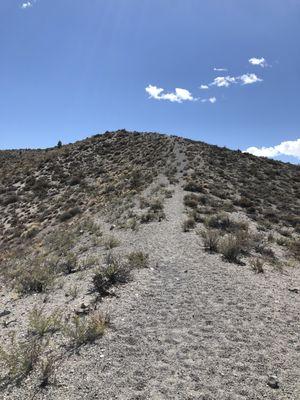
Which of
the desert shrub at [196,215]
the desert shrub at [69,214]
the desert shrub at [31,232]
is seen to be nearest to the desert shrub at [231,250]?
the desert shrub at [196,215]

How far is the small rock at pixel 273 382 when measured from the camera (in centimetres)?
660

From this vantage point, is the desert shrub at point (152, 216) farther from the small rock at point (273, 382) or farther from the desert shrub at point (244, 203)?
the small rock at point (273, 382)

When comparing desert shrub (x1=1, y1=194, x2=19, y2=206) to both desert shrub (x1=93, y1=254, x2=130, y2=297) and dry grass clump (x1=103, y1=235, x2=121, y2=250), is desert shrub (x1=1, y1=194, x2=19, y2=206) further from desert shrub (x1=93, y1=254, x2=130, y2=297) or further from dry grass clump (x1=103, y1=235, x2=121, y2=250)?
desert shrub (x1=93, y1=254, x2=130, y2=297)

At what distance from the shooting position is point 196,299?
1054cm

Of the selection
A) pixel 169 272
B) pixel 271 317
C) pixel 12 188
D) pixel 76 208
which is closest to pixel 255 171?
pixel 76 208

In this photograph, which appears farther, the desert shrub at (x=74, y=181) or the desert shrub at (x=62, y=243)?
the desert shrub at (x=74, y=181)

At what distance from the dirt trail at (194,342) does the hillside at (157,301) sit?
0.03 metres

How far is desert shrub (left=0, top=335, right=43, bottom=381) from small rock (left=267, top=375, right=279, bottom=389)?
431 cm

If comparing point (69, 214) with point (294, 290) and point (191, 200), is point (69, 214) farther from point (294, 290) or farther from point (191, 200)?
point (294, 290)

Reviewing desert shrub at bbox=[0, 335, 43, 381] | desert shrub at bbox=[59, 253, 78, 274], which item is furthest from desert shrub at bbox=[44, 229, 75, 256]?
desert shrub at bbox=[0, 335, 43, 381]

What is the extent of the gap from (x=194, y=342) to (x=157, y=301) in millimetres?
2370

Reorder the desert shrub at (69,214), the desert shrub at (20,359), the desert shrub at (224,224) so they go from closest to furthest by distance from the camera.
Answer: the desert shrub at (20,359), the desert shrub at (224,224), the desert shrub at (69,214)

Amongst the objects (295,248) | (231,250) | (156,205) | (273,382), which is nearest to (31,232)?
(156,205)

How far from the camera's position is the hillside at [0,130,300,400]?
6871 millimetres
